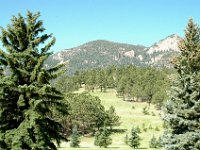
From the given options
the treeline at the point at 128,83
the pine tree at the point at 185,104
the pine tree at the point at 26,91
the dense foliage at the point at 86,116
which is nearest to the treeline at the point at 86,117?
the dense foliage at the point at 86,116

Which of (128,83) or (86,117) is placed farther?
(128,83)

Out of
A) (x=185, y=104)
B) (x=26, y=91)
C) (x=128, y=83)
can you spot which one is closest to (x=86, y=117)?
(x=128, y=83)

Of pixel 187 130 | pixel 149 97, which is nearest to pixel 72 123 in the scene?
pixel 149 97

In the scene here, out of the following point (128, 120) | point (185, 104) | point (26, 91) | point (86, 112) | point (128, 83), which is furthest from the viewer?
point (128, 83)

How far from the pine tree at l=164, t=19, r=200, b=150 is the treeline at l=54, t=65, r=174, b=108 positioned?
10775 centimetres

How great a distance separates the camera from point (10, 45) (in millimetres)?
24641

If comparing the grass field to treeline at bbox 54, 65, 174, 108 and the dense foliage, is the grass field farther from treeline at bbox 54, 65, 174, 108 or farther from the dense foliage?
the dense foliage

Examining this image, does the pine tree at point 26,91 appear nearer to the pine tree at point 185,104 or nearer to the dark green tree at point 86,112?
the pine tree at point 185,104

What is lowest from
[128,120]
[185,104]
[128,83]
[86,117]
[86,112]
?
[128,120]

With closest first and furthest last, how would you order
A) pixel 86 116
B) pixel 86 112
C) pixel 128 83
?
pixel 86 116, pixel 86 112, pixel 128 83

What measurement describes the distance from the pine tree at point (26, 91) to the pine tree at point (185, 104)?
8.99 m

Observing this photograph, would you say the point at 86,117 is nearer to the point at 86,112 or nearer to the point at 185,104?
the point at 86,112

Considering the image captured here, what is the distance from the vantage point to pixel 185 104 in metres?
28.5

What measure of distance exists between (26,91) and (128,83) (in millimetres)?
141770
